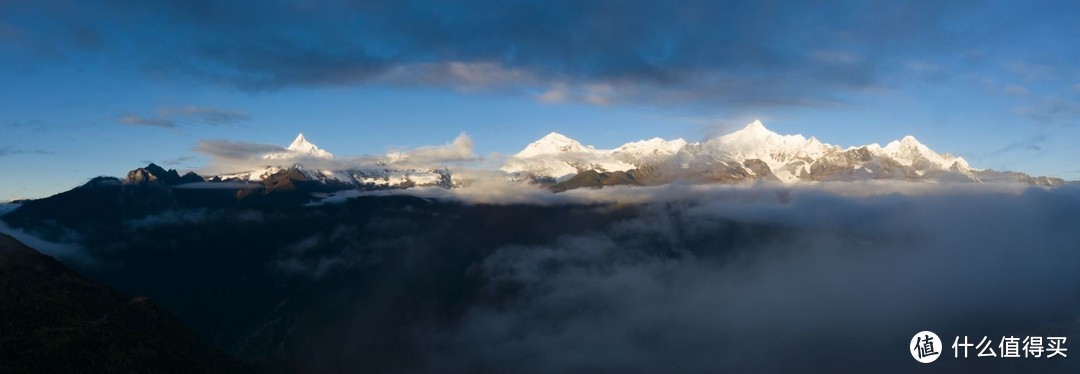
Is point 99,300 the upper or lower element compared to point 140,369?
upper

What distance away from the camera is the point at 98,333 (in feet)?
578

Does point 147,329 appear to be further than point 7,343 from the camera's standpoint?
Yes

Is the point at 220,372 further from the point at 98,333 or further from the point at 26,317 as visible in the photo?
the point at 26,317

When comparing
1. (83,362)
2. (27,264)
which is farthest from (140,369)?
(27,264)

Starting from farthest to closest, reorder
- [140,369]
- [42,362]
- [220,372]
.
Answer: [220,372] < [140,369] < [42,362]

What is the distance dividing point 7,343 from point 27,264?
52.2m

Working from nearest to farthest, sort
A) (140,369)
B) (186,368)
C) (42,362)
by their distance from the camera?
(42,362)
(140,369)
(186,368)

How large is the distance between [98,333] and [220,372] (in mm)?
34905

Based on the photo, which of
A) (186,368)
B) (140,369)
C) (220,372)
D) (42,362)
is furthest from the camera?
(220,372)

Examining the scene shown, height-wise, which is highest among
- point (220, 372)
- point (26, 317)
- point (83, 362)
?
point (26, 317)

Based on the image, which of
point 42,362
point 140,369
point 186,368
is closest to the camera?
point 42,362

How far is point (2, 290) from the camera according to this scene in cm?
17375

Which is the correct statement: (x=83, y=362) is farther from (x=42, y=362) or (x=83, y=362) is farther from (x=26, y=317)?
(x=26, y=317)

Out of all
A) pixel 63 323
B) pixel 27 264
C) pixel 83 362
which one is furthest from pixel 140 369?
pixel 27 264
